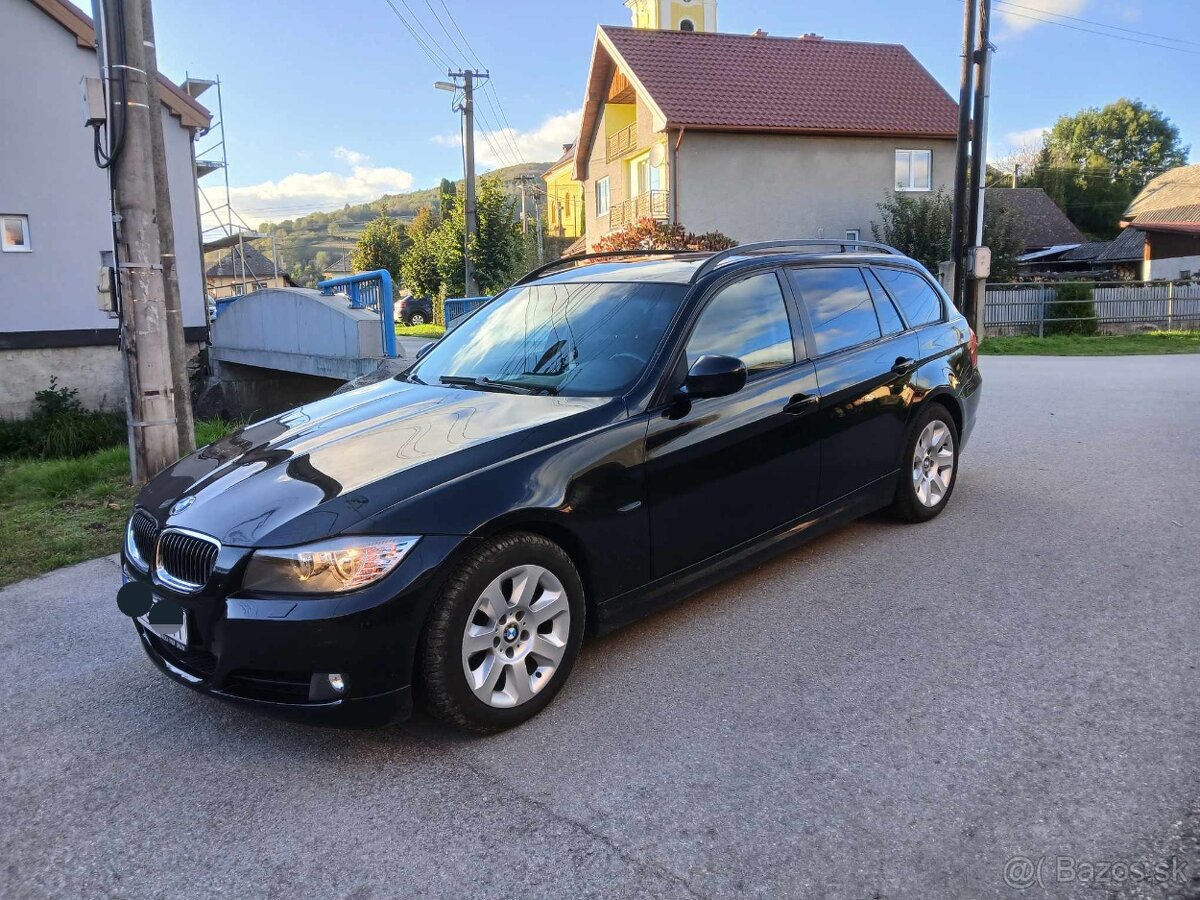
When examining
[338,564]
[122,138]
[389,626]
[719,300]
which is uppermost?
[122,138]

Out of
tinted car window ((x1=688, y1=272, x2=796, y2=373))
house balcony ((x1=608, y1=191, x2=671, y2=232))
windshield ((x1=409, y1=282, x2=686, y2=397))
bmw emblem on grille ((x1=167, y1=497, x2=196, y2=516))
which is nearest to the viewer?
bmw emblem on grille ((x1=167, y1=497, x2=196, y2=516))

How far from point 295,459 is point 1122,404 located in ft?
32.6

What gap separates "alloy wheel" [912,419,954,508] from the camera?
545 centimetres

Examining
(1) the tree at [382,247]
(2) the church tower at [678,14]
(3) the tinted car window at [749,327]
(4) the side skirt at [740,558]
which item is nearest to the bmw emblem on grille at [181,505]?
(4) the side skirt at [740,558]

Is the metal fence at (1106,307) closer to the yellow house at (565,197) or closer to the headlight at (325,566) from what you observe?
the headlight at (325,566)

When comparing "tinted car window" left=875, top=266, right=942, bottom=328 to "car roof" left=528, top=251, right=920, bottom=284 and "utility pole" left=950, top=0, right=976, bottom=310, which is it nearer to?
"car roof" left=528, top=251, right=920, bottom=284

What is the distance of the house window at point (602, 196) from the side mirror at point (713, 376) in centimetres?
3202

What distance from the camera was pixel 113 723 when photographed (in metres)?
3.53

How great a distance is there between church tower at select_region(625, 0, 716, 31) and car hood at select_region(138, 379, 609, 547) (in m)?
52.1

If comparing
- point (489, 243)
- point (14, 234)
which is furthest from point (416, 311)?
point (14, 234)

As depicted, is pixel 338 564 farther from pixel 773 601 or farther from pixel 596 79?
pixel 596 79

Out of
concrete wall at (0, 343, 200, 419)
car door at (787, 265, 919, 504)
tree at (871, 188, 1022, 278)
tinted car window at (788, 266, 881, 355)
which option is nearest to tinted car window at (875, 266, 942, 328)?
car door at (787, 265, 919, 504)

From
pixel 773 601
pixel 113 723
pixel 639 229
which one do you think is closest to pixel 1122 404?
pixel 773 601

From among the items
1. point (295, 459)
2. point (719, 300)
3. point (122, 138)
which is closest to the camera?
point (295, 459)
